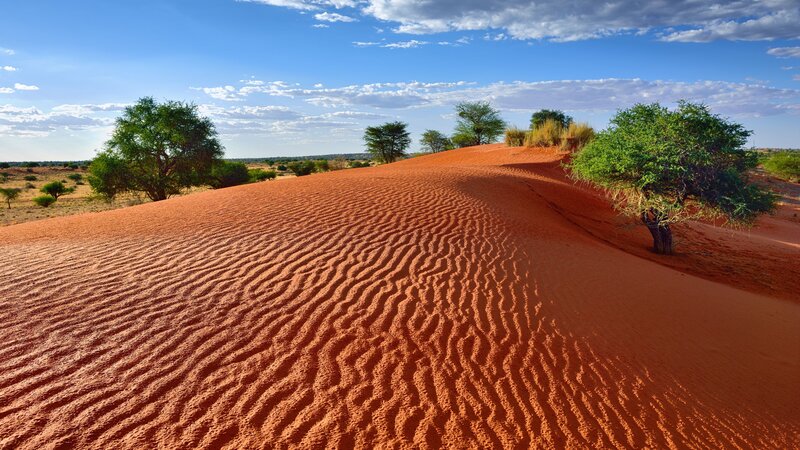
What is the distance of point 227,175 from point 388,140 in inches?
692

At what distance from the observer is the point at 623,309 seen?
22.5 feet

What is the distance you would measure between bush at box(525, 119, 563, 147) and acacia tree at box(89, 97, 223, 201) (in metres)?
20.7

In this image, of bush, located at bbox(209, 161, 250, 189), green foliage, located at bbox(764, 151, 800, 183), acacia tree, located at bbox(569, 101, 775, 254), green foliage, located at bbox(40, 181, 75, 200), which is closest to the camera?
acacia tree, located at bbox(569, 101, 775, 254)

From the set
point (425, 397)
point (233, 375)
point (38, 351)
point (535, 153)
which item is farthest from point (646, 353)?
point (535, 153)

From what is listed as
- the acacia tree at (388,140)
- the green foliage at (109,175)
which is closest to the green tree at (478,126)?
the acacia tree at (388,140)

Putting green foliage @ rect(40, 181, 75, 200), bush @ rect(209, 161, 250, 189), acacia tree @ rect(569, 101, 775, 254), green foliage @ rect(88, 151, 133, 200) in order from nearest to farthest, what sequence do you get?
acacia tree @ rect(569, 101, 775, 254) < green foliage @ rect(88, 151, 133, 200) < bush @ rect(209, 161, 250, 189) < green foliage @ rect(40, 181, 75, 200)

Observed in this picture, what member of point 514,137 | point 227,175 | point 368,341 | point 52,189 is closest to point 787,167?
point 514,137

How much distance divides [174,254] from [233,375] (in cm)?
383

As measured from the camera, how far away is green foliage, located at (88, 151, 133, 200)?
82.8 ft

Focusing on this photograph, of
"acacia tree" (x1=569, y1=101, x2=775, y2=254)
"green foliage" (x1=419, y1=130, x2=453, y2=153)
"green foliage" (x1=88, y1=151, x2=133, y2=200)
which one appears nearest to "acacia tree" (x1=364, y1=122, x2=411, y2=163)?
"green foliage" (x1=419, y1=130, x2=453, y2=153)

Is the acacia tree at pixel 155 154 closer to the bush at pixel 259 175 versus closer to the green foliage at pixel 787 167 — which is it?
the bush at pixel 259 175

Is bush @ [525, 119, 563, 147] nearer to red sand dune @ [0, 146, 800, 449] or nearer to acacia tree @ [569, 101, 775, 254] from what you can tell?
acacia tree @ [569, 101, 775, 254]

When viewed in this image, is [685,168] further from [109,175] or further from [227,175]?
[227,175]

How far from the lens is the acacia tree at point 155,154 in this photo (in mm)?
25688
